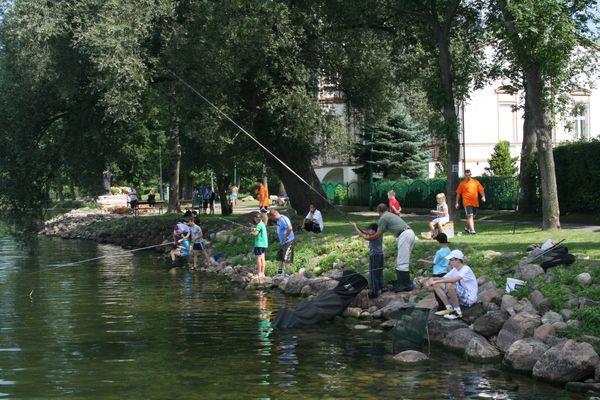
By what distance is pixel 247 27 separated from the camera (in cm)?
2825

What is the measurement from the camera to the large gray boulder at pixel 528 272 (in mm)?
15188

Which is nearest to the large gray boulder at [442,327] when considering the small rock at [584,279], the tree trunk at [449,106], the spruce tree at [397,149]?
the small rock at [584,279]

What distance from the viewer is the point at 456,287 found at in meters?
14.8

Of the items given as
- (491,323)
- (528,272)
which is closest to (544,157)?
(528,272)

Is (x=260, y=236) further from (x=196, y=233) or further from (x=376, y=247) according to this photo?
(x=196, y=233)

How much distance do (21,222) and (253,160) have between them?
35.5ft

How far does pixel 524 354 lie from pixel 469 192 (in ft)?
40.5

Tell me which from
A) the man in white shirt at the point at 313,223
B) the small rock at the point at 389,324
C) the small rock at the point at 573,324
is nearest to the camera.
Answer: the small rock at the point at 573,324

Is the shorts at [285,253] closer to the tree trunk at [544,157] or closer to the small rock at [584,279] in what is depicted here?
the tree trunk at [544,157]

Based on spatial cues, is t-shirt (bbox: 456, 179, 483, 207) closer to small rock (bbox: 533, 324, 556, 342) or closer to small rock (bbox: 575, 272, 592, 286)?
small rock (bbox: 575, 272, 592, 286)

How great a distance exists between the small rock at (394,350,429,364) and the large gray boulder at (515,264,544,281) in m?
3.28

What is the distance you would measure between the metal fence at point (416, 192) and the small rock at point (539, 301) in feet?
63.7

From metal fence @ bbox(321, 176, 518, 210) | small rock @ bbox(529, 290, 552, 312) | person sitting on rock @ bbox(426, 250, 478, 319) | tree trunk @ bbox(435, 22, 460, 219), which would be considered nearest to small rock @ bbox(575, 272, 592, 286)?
small rock @ bbox(529, 290, 552, 312)

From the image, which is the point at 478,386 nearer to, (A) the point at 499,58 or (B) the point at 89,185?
(A) the point at 499,58
